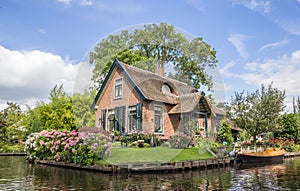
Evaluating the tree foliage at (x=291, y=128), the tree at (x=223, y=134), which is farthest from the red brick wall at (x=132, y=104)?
the tree foliage at (x=291, y=128)

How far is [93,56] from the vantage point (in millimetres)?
9148

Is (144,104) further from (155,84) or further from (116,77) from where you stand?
(116,77)

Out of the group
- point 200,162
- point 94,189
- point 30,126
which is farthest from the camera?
point 30,126

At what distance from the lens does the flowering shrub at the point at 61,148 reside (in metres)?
13.0

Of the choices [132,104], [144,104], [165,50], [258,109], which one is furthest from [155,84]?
[258,109]

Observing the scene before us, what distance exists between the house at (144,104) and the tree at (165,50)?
1.31 feet

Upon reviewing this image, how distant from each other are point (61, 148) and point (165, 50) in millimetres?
9135

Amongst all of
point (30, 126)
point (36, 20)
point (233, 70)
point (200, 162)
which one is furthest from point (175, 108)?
point (30, 126)

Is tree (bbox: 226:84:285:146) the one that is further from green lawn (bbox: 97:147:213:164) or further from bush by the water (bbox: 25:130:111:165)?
bush by the water (bbox: 25:130:111:165)

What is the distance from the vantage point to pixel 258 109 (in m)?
18.5

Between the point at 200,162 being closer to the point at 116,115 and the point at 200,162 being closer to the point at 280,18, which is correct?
the point at 116,115

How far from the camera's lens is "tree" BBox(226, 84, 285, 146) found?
1850cm

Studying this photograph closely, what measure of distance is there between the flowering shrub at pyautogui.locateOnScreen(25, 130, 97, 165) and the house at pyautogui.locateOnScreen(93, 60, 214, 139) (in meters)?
1.89

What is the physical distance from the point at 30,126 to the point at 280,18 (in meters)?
23.8
